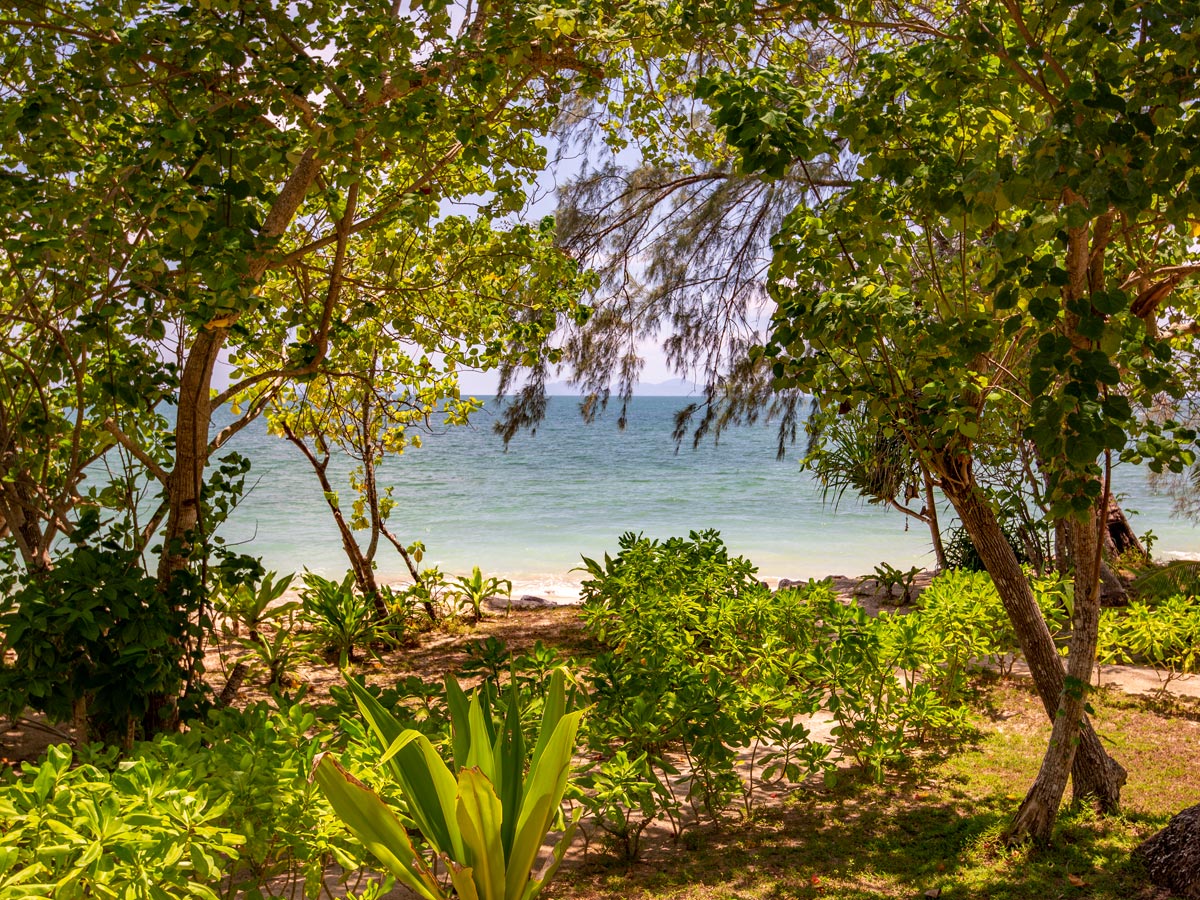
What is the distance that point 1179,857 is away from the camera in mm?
2389

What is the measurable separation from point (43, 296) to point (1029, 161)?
14.5 feet

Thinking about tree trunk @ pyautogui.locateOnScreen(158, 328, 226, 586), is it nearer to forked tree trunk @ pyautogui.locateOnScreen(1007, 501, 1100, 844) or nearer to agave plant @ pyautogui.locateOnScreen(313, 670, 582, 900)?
agave plant @ pyautogui.locateOnScreen(313, 670, 582, 900)

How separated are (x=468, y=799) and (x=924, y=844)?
1.79m

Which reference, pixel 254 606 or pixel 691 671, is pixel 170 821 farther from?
pixel 254 606

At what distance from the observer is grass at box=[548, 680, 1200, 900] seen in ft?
8.54

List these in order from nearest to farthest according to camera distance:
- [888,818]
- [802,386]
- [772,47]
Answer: [802,386] → [888,818] → [772,47]

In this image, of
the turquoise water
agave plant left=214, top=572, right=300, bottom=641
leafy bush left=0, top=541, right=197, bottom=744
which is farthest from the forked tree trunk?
the turquoise water

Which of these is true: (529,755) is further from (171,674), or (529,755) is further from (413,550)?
(413,550)

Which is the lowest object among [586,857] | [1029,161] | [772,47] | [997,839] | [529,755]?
[586,857]

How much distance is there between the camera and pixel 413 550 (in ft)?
21.1

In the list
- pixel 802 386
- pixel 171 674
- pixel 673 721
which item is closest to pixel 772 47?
pixel 802 386

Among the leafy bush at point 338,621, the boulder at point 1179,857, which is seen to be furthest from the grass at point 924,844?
the leafy bush at point 338,621

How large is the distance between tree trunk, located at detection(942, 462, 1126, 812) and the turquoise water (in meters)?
3.82

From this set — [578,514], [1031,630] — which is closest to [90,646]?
[1031,630]
